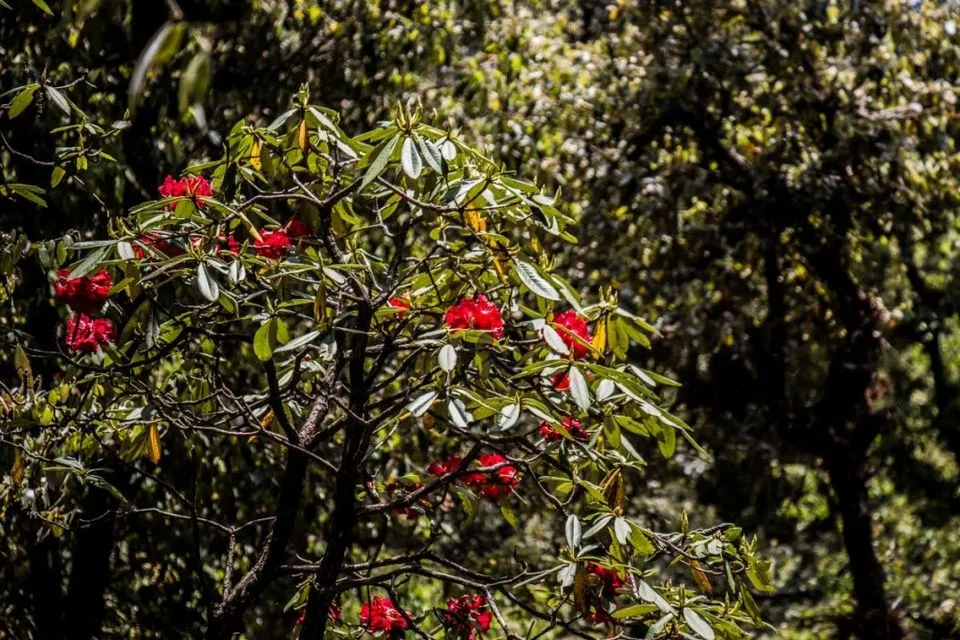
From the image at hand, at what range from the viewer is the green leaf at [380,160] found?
5.64 feet

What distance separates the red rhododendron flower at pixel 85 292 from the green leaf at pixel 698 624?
1.25 meters

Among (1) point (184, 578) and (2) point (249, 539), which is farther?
(2) point (249, 539)

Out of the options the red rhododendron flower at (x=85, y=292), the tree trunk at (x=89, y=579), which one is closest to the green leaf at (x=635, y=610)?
the red rhododendron flower at (x=85, y=292)

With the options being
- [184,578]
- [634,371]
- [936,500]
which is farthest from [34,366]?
[936,500]

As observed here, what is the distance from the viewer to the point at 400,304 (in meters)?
2.10

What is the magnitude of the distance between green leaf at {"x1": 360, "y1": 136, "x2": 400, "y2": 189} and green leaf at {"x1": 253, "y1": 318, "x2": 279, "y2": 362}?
11.5 inches

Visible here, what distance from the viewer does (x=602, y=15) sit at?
21.3ft

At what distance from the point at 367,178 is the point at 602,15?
16.8 feet

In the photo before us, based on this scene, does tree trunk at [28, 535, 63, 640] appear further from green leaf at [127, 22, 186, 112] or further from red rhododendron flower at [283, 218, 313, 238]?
green leaf at [127, 22, 186, 112]

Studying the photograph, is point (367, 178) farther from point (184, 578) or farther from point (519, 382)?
point (184, 578)

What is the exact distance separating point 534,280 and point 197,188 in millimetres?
693

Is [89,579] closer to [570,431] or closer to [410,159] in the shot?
[570,431]

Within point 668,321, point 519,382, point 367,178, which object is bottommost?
point 519,382

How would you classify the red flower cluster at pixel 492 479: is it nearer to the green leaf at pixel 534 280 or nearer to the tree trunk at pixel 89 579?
the green leaf at pixel 534 280
